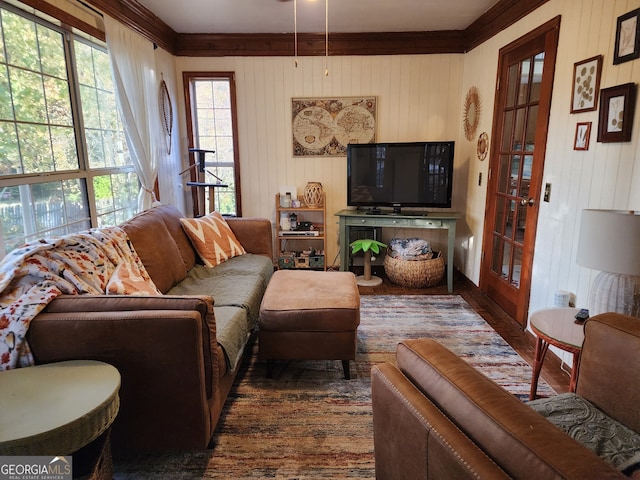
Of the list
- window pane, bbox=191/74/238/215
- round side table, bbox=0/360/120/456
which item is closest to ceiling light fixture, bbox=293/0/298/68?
window pane, bbox=191/74/238/215

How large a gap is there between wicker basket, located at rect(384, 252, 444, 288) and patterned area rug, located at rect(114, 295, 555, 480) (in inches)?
30.8

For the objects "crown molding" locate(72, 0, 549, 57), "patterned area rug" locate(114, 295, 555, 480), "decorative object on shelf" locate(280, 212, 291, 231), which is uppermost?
"crown molding" locate(72, 0, 549, 57)

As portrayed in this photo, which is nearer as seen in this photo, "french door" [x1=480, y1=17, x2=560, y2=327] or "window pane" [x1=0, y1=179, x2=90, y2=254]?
"window pane" [x1=0, y1=179, x2=90, y2=254]

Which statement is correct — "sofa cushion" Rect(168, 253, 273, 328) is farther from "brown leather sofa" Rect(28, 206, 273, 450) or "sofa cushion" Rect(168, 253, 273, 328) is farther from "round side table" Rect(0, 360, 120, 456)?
"round side table" Rect(0, 360, 120, 456)

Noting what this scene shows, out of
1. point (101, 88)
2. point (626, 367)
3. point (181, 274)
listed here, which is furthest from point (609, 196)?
point (101, 88)

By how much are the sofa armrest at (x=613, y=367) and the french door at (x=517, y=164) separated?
147cm

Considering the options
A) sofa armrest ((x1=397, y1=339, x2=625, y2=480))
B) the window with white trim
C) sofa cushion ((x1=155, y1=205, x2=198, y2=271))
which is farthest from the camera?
sofa cushion ((x1=155, y1=205, x2=198, y2=271))

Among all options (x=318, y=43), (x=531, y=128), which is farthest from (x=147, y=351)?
(x=318, y=43)

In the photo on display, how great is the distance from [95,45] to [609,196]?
11.2 ft

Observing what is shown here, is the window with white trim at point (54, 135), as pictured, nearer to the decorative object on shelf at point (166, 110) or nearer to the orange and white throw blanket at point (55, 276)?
the orange and white throw blanket at point (55, 276)

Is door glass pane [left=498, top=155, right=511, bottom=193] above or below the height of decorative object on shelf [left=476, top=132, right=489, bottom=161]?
below

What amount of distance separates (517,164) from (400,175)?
116cm

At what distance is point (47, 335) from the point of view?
1398mm

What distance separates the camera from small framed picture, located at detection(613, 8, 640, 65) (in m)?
1.81
